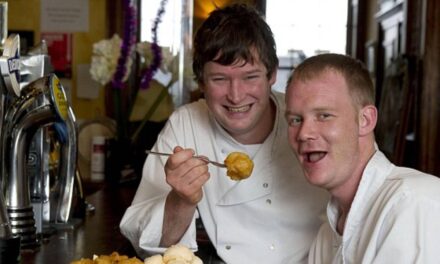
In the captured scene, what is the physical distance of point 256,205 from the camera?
1638mm

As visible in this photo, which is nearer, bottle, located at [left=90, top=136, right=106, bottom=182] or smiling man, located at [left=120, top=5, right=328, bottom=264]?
smiling man, located at [left=120, top=5, right=328, bottom=264]

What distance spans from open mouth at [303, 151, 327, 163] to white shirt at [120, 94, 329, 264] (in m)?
0.35

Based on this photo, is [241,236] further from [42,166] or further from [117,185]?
[117,185]

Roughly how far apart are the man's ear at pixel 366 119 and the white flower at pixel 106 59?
5.18ft

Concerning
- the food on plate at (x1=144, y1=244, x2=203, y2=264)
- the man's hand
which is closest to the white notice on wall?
the man's hand

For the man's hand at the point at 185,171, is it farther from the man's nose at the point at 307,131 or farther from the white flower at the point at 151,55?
the white flower at the point at 151,55

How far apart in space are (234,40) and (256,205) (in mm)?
369

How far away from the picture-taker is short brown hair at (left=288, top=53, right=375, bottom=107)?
1296 millimetres

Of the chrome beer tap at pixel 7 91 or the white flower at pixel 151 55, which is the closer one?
the chrome beer tap at pixel 7 91

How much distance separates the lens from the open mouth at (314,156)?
4.21 feet

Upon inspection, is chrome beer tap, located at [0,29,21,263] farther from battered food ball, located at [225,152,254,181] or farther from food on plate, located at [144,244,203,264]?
battered food ball, located at [225,152,254,181]

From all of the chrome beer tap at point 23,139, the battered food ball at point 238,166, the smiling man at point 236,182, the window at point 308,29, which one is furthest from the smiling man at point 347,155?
the window at point 308,29

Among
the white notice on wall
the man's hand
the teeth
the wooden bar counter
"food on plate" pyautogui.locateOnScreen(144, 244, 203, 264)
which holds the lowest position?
→ the wooden bar counter

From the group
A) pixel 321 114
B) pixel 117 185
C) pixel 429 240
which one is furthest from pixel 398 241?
pixel 117 185
